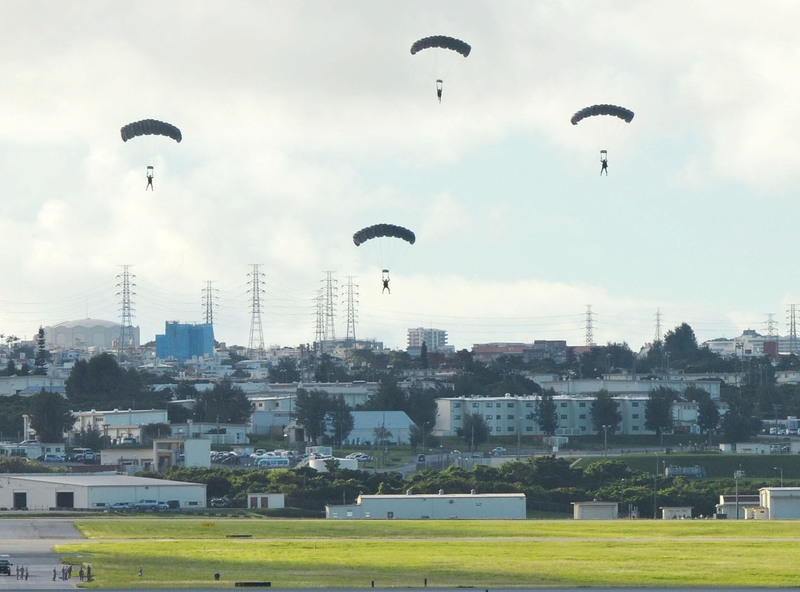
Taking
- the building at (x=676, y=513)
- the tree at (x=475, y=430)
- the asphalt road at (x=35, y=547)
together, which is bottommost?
the building at (x=676, y=513)

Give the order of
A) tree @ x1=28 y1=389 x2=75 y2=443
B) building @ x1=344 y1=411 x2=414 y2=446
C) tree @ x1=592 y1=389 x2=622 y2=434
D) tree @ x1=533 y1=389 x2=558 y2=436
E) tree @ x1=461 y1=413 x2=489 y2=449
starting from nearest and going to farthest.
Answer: tree @ x1=28 y1=389 x2=75 y2=443, tree @ x1=461 y1=413 x2=489 y2=449, building @ x1=344 y1=411 x2=414 y2=446, tree @ x1=533 y1=389 x2=558 y2=436, tree @ x1=592 y1=389 x2=622 y2=434

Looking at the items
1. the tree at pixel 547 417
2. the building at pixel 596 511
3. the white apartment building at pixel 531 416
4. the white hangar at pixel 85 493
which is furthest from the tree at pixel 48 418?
the building at pixel 596 511

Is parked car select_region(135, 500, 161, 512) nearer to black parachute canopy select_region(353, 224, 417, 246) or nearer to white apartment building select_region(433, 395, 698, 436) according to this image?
black parachute canopy select_region(353, 224, 417, 246)

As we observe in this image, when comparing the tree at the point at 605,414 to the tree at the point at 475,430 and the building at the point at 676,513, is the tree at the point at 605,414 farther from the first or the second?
the building at the point at 676,513

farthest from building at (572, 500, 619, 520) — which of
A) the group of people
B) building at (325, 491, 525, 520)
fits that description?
the group of people

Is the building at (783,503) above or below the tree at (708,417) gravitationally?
below

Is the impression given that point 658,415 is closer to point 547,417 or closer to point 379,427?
point 547,417
